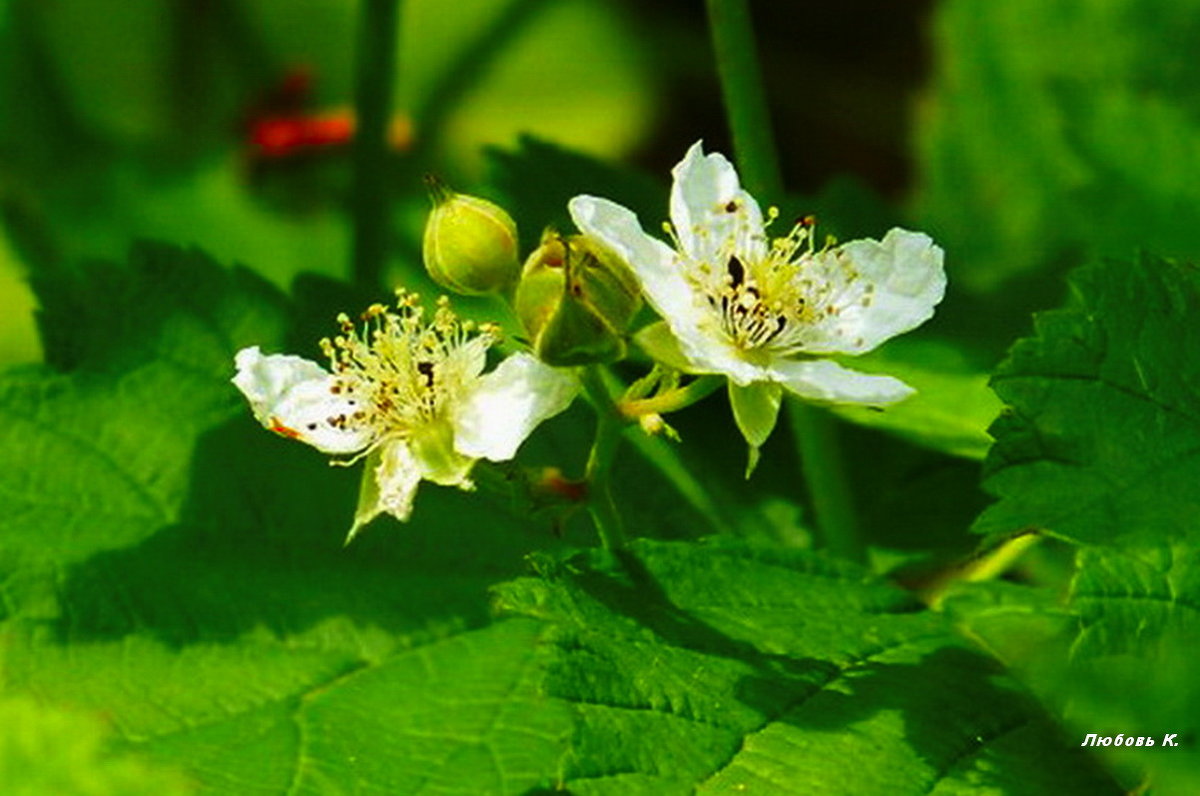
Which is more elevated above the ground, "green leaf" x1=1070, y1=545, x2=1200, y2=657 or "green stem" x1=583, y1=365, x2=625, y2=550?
"green stem" x1=583, y1=365, x2=625, y2=550

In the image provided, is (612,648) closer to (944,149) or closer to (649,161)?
(944,149)

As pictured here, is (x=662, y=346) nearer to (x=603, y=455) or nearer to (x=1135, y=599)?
(x=603, y=455)

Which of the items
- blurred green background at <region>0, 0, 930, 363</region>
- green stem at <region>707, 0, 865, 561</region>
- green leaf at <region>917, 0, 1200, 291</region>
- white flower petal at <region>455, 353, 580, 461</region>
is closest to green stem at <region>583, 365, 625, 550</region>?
white flower petal at <region>455, 353, 580, 461</region>

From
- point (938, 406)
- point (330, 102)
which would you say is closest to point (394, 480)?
point (938, 406)

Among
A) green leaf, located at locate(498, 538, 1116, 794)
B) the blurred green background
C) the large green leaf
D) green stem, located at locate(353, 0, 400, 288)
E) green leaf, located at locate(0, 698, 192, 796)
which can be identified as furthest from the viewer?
the blurred green background

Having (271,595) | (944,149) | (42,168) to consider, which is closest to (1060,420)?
(271,595)

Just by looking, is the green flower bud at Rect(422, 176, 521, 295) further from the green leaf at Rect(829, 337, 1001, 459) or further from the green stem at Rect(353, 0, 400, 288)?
the green stem at Rect(353, 0, 400, 288)

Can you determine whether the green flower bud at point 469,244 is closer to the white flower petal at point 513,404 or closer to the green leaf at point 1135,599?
the white flower petal at point 513,404
